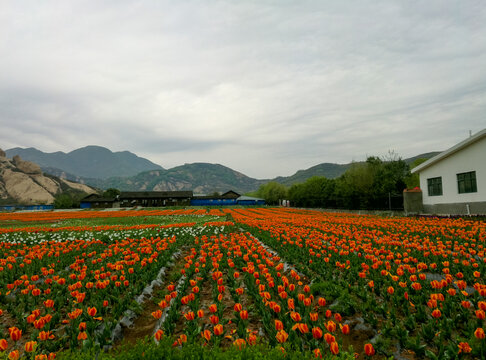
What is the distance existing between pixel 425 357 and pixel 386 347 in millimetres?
453

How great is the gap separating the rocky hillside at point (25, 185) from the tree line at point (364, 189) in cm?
12957

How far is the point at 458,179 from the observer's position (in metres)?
24.9

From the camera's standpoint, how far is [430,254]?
25.5 ft

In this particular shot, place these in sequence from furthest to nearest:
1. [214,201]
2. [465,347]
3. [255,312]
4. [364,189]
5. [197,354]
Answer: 1. [214,201]
2. [364,189]
3. [255,312]
4. [465,347]
5. [197,354]

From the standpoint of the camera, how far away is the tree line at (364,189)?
3259 cm

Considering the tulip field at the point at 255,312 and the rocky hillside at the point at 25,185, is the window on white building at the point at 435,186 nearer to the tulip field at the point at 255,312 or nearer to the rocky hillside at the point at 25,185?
the tulip field at the point at 255,312

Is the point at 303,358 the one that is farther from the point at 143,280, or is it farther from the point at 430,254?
the point at 430,254

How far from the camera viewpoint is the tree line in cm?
3259

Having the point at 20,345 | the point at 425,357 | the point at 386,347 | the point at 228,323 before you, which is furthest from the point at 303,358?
the point at 20,345

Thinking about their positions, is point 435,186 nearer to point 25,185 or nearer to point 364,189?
point 364,189

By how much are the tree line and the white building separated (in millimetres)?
3306

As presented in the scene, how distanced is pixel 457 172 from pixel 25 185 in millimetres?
179433

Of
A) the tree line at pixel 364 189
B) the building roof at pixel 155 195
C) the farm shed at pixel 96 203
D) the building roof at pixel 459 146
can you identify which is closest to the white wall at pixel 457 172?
the building roof at pixel 459 146

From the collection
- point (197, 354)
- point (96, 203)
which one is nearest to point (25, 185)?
point (96, 203)
